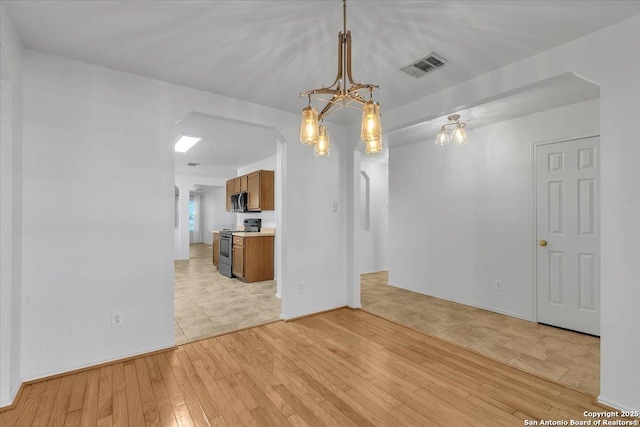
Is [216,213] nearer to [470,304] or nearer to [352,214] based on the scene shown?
[352,214]

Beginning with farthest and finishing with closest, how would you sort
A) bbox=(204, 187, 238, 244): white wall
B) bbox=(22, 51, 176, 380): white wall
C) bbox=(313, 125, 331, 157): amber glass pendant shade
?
1. bbox=(204, 187, 238, 244): white wall
2. bbox=(22, 51, 176, 380): white wall
3. bbox=(313, 125, 331, 157): amber glass pendant shade

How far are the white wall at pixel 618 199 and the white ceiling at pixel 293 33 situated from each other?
176mm

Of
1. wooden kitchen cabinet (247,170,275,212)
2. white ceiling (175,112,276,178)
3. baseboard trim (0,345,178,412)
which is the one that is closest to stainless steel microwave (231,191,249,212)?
wooden kitchen cabinet (247,170,275,212)

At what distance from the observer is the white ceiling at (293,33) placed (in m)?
1.84

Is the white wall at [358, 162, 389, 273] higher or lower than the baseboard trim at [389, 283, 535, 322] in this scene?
higher

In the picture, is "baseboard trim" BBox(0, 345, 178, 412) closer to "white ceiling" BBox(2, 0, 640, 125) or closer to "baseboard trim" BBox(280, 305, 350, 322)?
"baseboard trim" BBox(280, 305, 350, 322)

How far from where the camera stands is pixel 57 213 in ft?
7.86

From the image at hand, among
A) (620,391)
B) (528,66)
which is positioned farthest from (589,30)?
(620,391)

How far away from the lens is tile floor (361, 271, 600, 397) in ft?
8.16

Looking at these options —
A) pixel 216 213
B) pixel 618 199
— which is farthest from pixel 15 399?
pixel 216 213

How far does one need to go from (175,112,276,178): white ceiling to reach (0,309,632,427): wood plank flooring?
2.44m

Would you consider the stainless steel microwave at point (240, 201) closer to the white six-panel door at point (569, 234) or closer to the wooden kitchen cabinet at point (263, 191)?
the wooden kitchen cabinet at point (263, 191)

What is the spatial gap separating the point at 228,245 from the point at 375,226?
3.27 m

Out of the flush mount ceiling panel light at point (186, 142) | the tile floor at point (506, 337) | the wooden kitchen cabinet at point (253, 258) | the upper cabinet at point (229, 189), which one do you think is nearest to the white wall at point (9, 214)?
the flush mount ceiling panel light at point (186, 142)
